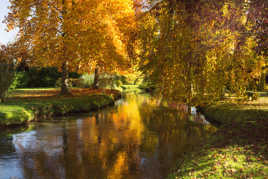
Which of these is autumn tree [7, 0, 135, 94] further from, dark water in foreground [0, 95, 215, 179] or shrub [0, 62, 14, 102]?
dark water in foreground [0, 95, 215, 179]

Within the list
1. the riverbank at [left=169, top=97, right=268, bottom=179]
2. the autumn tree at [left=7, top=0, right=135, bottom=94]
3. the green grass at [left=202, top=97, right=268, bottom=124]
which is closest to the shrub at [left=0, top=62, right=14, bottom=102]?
the autumn tree at [left=7, top=0, right=135, bottom=94]

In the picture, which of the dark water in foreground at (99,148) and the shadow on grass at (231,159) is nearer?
the shadow on grass at (231,159)

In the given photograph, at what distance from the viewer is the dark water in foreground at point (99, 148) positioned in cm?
796

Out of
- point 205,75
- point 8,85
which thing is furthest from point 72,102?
point 205,75

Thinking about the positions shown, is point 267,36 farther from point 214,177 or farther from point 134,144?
point 134,144

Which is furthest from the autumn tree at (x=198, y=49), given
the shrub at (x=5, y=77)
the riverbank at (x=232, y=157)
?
the shrub at (x=5, y=77)

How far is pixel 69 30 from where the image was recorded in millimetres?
18969

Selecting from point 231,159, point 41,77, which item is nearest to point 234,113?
point 231,159

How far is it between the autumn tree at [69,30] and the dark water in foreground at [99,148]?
514cm

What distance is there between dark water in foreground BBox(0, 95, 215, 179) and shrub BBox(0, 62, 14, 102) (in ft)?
12.7

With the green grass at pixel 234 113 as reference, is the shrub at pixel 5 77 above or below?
above

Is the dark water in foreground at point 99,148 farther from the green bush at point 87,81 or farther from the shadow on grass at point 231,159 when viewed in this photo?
the green bush at point 87,81

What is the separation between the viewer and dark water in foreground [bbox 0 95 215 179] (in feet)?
26.1

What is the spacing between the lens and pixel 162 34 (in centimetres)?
1092
